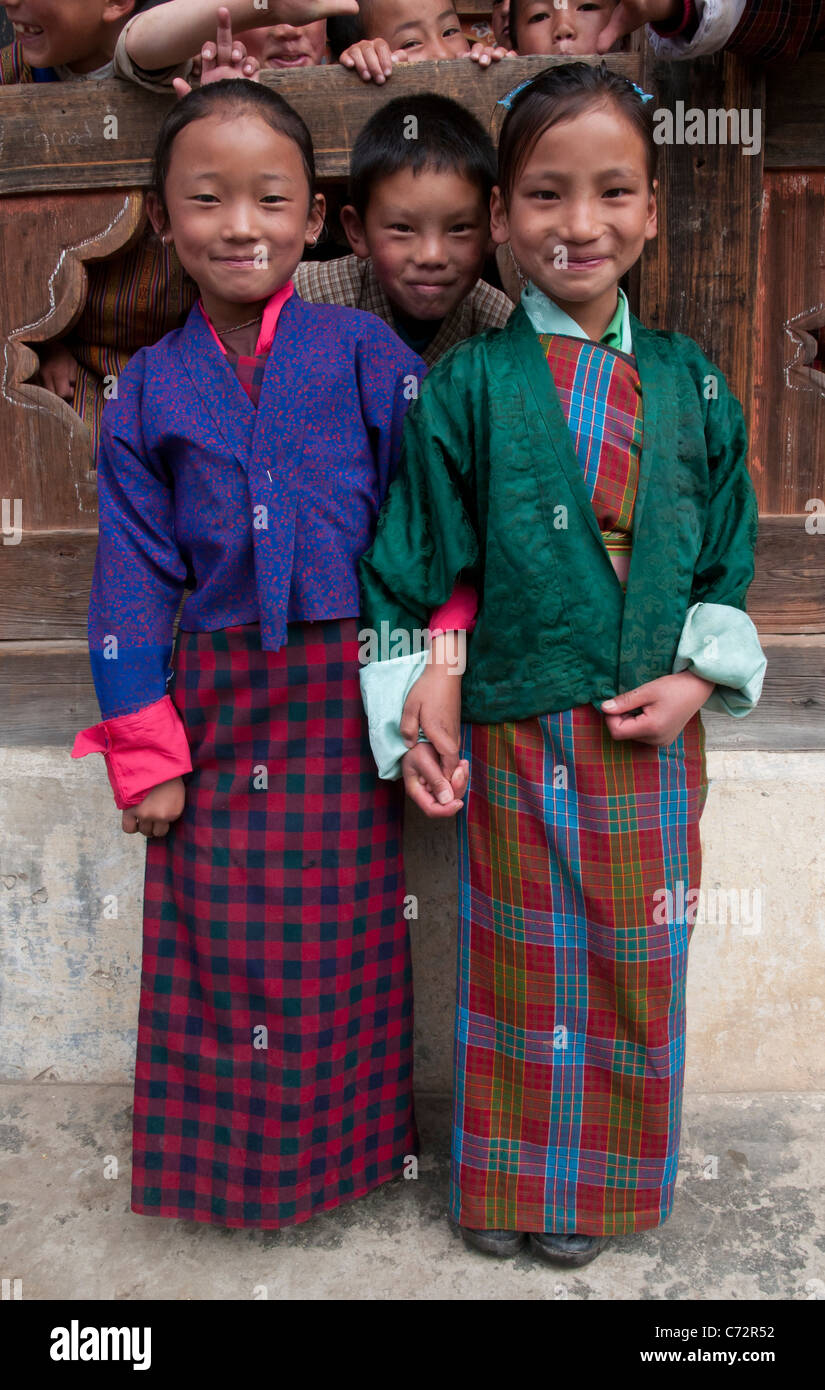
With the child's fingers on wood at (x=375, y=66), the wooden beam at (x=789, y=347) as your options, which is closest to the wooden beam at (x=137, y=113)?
the child's fingers on wood at (x=375, y=66)

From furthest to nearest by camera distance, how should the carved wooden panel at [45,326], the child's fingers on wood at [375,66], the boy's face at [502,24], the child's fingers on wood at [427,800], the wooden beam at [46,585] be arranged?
1. the boy's face at [502,24]
2. the wooden beam at [46,585]
3. the carved wooden panel at [45,326]
4. the child's fingers on wood at [375,66]
5. the child's fingers on wood at [427,800]

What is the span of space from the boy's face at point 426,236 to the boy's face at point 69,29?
80cm

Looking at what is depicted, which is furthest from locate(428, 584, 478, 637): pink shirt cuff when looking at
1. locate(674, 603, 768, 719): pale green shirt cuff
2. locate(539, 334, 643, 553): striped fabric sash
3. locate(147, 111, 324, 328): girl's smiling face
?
locate(147, 111, 324, 328): girl's smiling face

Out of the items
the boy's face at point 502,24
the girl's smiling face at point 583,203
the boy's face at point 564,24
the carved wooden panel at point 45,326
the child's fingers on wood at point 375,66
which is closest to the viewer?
the girl's smiling face at point 583,203

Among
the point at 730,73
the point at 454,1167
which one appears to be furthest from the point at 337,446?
the point at 454,1167

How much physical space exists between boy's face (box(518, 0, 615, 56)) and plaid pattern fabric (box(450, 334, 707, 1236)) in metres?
1.30

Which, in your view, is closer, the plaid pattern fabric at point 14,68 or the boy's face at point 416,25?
the plaid pattern fabric at point 14,68

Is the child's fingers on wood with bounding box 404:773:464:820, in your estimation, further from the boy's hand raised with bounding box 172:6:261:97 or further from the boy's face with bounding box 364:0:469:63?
the boy's face with bounding box 364:0:469:63

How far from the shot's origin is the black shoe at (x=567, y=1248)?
195 cm

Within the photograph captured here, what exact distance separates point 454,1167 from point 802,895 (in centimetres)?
98

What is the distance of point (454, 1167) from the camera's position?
199 cm

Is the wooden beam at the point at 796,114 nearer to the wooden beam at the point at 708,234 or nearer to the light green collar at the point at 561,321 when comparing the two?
the wooden beam at the point at 708,234

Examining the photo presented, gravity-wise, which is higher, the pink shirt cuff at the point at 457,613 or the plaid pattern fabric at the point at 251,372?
the plaid pattern fabric at the point at 251,372

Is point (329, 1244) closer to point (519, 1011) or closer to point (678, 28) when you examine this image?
point (519, 1011)
